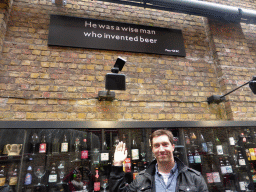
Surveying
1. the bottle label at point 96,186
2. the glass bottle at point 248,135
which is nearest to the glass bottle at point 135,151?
the bottle label at point 96,186

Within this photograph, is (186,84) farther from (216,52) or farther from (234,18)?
(234,18)

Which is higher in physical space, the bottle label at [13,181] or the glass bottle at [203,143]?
the glass bottle at [203,143]

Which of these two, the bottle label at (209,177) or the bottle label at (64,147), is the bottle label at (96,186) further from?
the bottle label at (209,177)

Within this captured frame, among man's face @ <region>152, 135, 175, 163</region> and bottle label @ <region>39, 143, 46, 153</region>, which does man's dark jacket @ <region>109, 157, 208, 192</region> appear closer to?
man's face @ <region>152, 135, 175, 163</region>

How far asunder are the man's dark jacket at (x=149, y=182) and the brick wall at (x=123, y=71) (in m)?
1.68

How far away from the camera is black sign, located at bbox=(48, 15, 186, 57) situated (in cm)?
326

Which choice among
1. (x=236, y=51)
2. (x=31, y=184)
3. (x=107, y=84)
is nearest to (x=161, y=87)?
(x=107, y=84)

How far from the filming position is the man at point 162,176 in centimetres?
129

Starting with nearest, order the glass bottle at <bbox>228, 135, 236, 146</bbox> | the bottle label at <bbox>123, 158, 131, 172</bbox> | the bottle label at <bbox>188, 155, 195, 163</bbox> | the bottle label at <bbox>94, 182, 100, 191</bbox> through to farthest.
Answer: the bottle label at <bbox>94, 182, 100, 191</bbox>, the bottle label at <bbox>123, 158, 131, 172</bbox>, the bottle label at <bbox>188, 155, 195, 163</bbox>, the glass bottle at <bbox>228, 135, 236, 146</bbox>

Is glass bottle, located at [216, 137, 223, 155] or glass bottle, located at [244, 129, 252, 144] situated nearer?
glass bottle, located at [216, 137, 223, 155]

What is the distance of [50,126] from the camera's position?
2.39 m

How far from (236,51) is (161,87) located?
6.95ft

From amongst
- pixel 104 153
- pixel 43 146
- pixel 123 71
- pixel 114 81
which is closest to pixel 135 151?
pixel 104 153

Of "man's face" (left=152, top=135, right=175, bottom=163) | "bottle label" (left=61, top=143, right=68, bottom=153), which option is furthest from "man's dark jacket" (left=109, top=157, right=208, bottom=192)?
"bottle label" (left=61, top=143, right=68, bottom=153)
